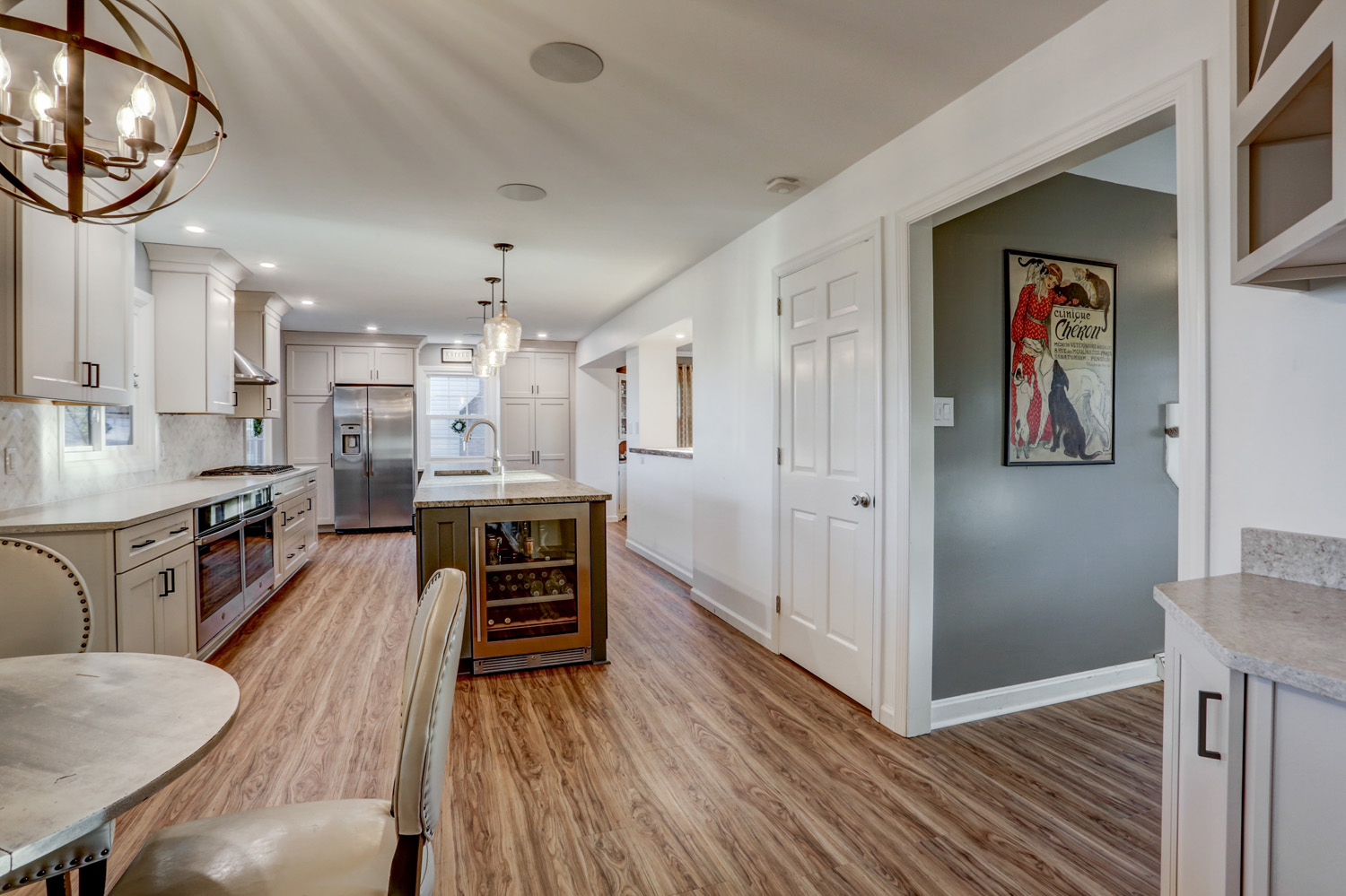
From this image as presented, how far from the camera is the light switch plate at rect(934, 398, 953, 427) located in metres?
2.60

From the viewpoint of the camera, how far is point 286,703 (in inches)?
112

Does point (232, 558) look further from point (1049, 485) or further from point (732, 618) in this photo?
point (1049, 485)

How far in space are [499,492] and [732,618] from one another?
65.0 inches

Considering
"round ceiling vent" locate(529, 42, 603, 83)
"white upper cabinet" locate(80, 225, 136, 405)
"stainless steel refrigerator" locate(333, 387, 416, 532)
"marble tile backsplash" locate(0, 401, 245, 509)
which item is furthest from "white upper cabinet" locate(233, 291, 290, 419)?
"round ceiling vent" locate(529, 42, 603, 83)

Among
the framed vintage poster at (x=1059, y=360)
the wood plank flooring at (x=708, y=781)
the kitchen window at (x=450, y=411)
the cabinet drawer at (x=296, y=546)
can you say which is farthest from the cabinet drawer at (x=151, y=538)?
the kitchen window at (x=450, y=411)

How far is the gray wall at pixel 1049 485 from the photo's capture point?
2648 millimetres

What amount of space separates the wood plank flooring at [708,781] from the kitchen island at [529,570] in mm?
145

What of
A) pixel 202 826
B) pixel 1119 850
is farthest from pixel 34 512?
pixel 1119 850

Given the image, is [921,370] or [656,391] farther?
[656,391]

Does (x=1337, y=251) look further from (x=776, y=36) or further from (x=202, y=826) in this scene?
(x=202, y=826)

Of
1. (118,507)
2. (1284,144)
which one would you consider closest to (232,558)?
(118,507)

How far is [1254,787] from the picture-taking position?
937 millimetres

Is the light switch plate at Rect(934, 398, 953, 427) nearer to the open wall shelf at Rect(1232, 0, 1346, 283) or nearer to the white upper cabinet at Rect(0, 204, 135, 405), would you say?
the open wall shelf at Rect(1232, 0, 1346, 283)

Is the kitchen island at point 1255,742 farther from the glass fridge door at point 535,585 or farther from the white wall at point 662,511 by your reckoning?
the white wall at point 662,511
